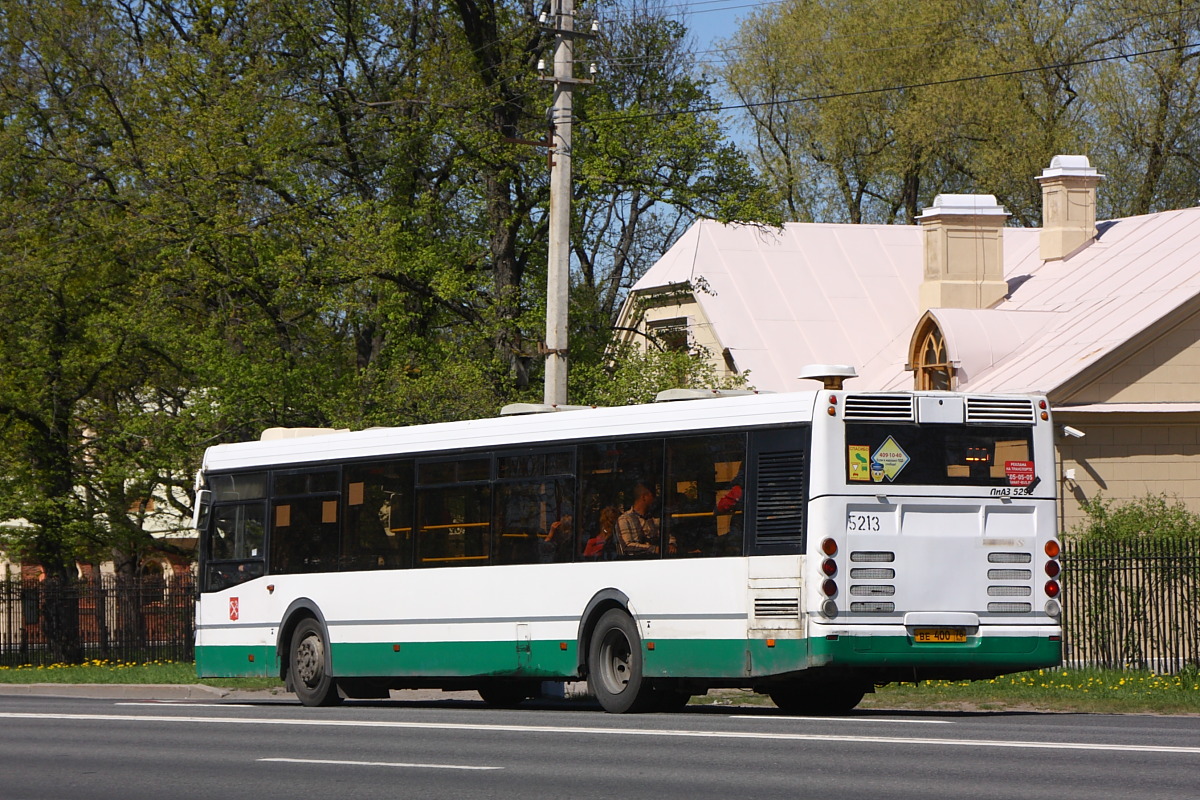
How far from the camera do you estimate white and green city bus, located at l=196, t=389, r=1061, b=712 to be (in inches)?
616

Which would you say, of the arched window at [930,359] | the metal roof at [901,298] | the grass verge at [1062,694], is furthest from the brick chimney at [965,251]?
the grass verge at [1062,694]

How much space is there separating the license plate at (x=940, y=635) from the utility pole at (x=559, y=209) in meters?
7.78

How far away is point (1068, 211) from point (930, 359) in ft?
20.1

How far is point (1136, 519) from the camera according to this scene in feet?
99.6

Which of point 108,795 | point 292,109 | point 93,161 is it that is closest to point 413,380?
point 292,109

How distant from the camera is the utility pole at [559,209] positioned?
23.0 meters

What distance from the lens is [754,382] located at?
1602 inches

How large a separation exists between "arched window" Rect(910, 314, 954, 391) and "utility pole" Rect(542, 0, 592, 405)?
1302 cm

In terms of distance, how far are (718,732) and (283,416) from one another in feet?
63.6

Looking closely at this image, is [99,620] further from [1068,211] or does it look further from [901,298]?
[1068,211]

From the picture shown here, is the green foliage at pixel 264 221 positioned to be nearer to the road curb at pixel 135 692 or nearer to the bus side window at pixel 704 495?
the road curb at pixel 135 692

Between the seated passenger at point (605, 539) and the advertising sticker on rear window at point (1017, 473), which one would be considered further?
the seated passenger at point (605, 539)

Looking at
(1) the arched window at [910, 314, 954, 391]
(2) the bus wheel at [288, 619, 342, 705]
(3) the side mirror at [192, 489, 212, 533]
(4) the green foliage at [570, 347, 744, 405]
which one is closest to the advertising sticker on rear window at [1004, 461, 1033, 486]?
(2) the bus wheel at [288, 619, 342, 705]

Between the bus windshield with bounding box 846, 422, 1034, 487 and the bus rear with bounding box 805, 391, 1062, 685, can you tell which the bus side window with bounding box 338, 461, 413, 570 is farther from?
the bus windshield with bounding box 846, 422, 1034, 487
